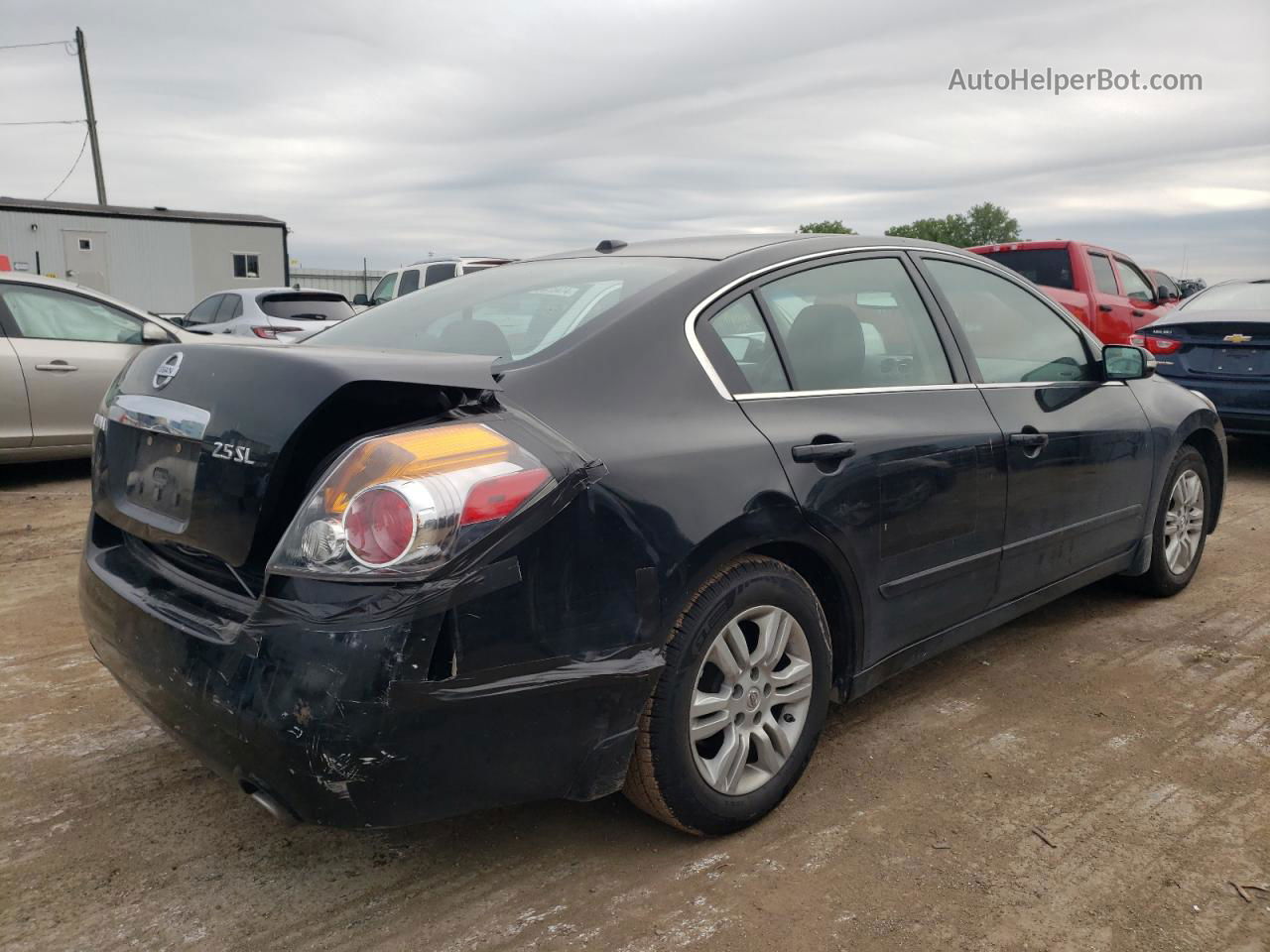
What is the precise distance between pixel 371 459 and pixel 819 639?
4.35 ft

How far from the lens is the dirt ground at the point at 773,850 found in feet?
7.32

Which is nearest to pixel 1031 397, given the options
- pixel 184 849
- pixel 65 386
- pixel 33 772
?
pixel 184 849

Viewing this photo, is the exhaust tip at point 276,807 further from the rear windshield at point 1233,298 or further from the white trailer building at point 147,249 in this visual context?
the white trailer building at point 147,249

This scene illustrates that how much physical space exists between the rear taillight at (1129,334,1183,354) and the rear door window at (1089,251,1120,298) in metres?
3.37

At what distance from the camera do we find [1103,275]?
11.7m

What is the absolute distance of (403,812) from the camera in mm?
2059

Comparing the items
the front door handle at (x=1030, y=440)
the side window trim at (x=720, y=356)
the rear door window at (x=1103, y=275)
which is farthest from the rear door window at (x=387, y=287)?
the side window trim at (x=720, y=356)

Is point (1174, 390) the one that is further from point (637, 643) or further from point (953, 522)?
point (637, 643)

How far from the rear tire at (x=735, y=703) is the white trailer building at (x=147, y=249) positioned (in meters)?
27.3

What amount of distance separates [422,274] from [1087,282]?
33.3ft

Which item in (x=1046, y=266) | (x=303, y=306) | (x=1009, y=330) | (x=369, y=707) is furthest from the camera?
(x=303, y=306)

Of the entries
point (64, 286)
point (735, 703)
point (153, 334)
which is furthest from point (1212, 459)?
point (64, 286)

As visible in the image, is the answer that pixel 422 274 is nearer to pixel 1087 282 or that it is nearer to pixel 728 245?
pixel 1087 282

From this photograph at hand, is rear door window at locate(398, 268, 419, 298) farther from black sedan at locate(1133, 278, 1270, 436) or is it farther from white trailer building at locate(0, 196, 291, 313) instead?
white trailer building at locate(0, 196, 291, 313)
